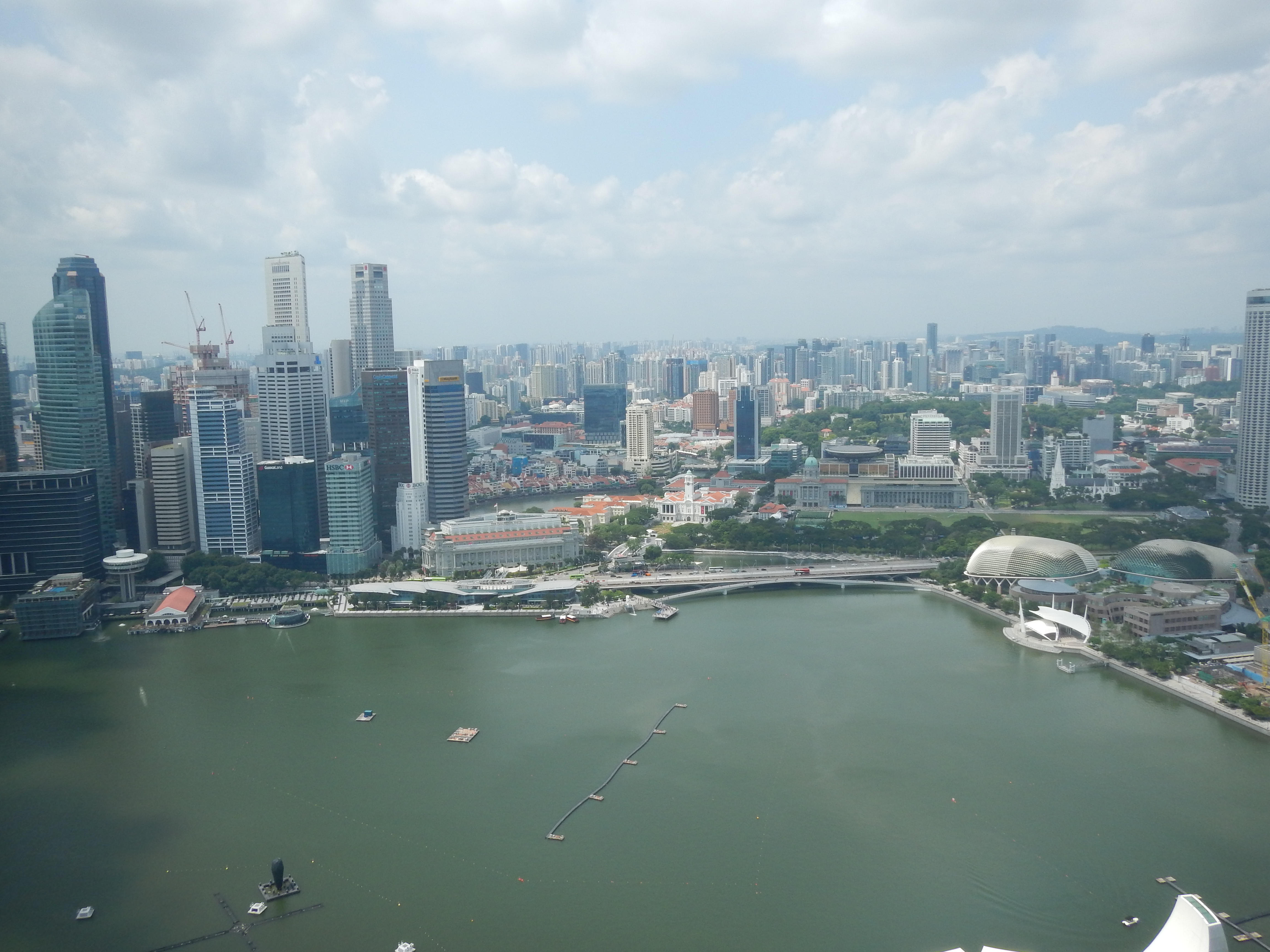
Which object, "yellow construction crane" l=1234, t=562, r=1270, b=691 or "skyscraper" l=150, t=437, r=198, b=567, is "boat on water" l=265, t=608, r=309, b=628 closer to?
"skyscraper" l=150, t=437, r=198, b=567

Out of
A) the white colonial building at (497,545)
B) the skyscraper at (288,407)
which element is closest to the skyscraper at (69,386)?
the skyscraper at (288,407)

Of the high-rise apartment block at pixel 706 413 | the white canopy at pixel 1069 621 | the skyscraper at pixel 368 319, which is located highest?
the skyscraper at pixel 368 319

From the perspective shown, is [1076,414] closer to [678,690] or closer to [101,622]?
[678,690]

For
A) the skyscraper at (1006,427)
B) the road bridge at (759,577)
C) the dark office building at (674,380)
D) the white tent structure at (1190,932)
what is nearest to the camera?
the white tent structure at (1190,932)

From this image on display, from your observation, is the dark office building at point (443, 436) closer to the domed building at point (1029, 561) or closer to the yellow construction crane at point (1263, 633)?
the domed building at point (1029, 561)

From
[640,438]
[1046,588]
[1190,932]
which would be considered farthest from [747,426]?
[1190,932]

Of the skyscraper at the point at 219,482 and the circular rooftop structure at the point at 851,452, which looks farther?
the circular rooftop structure at the point at 851,452

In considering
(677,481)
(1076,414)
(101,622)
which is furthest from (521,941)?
(1076,414)
